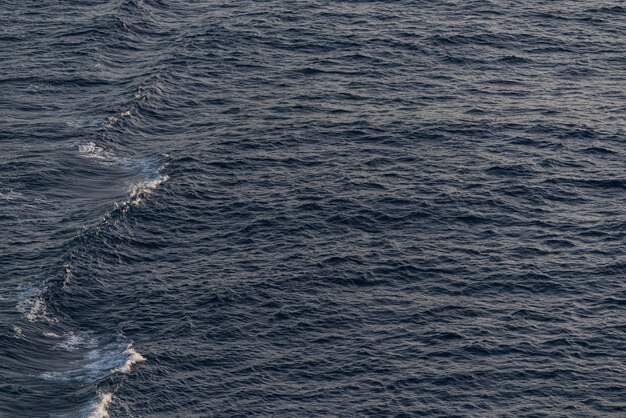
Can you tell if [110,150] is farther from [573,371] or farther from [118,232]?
[573,371]

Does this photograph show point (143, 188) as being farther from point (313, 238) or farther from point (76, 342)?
point (76, 342)

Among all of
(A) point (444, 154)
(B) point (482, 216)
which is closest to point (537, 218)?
(B) point (482, 216)

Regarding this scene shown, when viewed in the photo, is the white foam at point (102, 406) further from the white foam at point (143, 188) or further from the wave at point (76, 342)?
the white foam at point (143, 188)

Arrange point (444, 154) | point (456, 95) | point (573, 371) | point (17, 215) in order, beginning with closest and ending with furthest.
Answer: point (573, 371) < point (17, 215) < point (444, 154) < point (456, 95)

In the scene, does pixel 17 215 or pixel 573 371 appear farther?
pixel 17 215

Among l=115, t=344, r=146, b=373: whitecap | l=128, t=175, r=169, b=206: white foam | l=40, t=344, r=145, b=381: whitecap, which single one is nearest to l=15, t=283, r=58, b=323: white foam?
l=40, t=344, r=145, b=381: whitecap

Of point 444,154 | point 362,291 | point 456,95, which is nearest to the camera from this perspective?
point 362,291
